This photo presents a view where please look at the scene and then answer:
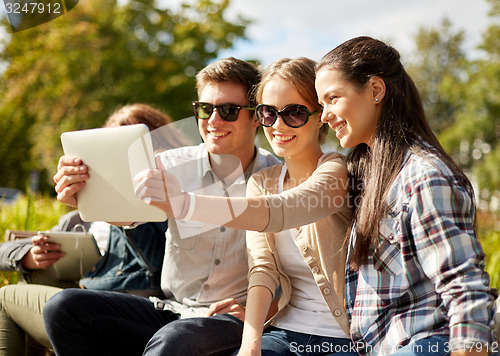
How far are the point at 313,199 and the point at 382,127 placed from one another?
1.19 ft

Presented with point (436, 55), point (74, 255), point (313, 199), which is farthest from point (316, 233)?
point (436, 55)

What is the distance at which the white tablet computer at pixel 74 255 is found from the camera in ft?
9.91

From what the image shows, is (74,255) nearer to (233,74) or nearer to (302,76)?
(233,74)

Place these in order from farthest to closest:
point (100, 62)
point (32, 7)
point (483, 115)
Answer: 1. point (483, 115)
2. point (100, 62)
3. point (32, 7)

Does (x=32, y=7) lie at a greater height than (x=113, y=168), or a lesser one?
greater

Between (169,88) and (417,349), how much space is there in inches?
575

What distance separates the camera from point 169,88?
15711mm

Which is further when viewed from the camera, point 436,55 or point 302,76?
point 436,55

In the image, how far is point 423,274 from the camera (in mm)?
1821

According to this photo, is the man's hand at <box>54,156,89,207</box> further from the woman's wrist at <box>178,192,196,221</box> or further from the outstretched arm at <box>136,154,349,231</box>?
the woman's wrist at <box>178,192,196,221</box>

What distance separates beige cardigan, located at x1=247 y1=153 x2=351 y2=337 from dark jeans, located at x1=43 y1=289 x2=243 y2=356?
0.25 m

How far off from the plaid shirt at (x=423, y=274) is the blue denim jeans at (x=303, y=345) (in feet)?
0.43

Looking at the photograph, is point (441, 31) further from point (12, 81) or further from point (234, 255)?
point (234, 255)

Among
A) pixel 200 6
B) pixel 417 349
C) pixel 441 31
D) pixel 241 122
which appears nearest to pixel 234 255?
pixel 241 122
